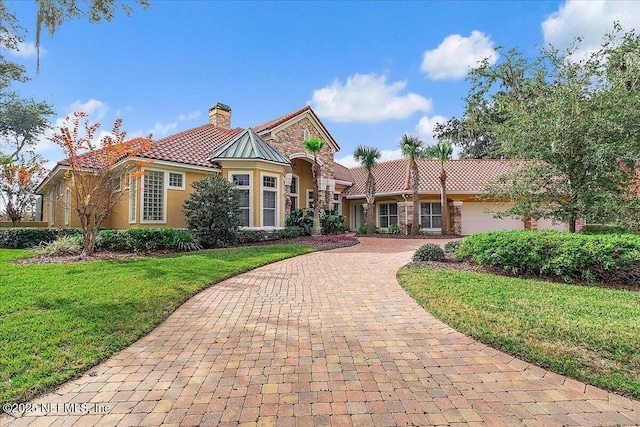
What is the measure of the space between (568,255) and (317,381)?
6.92m

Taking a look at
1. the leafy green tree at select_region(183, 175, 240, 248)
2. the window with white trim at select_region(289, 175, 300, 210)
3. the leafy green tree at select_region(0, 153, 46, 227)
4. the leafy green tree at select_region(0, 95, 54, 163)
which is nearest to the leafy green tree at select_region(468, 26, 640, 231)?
the leafy green tree at select_region(183, 175, 240, 248)

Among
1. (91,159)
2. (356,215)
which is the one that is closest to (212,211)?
(91,159)

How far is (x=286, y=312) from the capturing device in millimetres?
5141

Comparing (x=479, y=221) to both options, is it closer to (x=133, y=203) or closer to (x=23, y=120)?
(x=133, y=203)

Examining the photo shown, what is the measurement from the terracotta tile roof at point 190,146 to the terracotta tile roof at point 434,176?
1101cm

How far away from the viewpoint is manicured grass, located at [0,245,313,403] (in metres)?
3.21

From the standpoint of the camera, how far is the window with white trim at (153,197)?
42.8 feet

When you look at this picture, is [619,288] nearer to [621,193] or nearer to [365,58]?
[621,193]

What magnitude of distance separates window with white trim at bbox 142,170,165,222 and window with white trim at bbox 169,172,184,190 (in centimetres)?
36

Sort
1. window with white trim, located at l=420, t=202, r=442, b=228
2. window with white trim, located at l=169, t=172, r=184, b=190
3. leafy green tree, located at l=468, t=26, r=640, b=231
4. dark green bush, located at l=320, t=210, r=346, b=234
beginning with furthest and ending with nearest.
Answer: window with white trim, located at l=420, t=202, r=442, b=228, dark green bush, located at l=320, t=210, r=346, b=234, window with white trim, located at l=169, t=172, r=184, b=190, leafy green tree, located at l=468, t=26, r=640, b=231

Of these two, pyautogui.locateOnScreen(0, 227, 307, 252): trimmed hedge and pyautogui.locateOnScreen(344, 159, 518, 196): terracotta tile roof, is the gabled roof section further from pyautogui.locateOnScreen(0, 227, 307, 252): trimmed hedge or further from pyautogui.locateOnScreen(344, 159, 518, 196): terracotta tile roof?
pyautogui.locateOnScreen(0, 227, 307, 252): trimmed hedge

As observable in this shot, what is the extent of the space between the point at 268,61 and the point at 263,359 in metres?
12.8

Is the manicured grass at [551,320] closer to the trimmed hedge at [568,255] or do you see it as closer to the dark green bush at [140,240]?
the trimmed hedge at [568,255]

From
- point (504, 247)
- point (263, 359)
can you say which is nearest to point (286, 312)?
point (263, 359)
